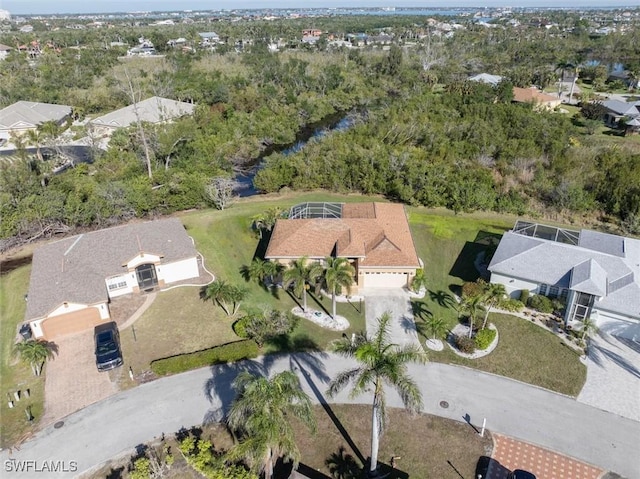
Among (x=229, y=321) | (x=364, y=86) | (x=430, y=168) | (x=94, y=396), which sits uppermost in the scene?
(x=94, y=396)

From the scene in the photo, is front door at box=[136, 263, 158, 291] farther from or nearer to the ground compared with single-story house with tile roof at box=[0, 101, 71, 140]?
nearer to the ground

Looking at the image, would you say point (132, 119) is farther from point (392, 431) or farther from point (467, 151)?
point (392, 431)

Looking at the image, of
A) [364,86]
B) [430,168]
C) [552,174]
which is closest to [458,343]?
[430,168]

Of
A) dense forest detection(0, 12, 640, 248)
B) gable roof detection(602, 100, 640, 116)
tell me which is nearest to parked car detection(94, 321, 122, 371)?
dense forest detection(0, 12, 640, 248)

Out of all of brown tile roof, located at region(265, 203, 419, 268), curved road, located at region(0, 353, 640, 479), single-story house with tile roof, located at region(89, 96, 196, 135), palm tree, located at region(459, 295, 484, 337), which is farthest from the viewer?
single-story house with tile roof, located at region(89, 96, 196, 135)

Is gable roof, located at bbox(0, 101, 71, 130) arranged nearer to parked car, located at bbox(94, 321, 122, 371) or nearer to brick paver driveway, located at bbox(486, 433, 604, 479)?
parked car, located at bbox(94, 321, 122, 371)

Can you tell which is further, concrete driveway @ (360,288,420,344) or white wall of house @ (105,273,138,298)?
white wall of house @ (105,273,138,298)
